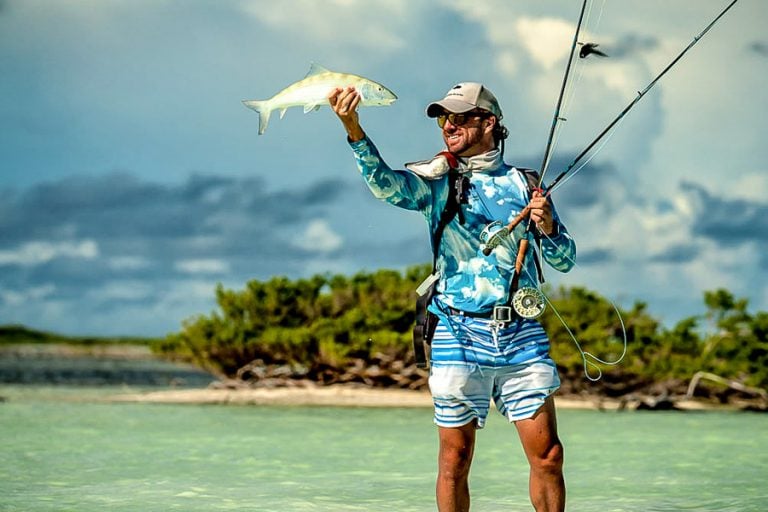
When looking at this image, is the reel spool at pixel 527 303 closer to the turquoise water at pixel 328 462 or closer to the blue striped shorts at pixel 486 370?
the blue striped shorts at pixel 486 370

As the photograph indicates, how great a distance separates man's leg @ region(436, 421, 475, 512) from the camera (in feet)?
14.5

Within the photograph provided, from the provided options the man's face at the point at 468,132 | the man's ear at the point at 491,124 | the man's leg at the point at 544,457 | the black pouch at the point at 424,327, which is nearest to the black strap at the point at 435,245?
the black pouch at the point at 424,327

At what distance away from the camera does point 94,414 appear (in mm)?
15000

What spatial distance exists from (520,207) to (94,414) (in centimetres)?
1151

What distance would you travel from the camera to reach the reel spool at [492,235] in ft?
14.5

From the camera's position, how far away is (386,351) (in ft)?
59.3

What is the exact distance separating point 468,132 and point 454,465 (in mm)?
1277

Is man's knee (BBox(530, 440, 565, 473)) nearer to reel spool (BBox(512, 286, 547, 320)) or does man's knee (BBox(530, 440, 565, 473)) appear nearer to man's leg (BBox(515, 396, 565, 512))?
man's leg (BBox(515, 396, 565, 512))

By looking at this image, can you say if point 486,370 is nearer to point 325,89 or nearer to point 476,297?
point 476,297

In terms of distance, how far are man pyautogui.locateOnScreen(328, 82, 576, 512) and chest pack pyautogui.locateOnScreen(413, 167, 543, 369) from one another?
19 mm

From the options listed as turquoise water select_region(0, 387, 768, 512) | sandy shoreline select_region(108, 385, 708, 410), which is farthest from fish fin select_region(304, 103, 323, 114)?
sandy shoreline select_region(108, 385, 708, 410)

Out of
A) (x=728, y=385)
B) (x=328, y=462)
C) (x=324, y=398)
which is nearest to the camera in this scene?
(x=328, y=462)

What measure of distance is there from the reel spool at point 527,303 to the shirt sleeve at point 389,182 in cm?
50

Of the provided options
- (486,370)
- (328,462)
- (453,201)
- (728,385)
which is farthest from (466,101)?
(728,385)
